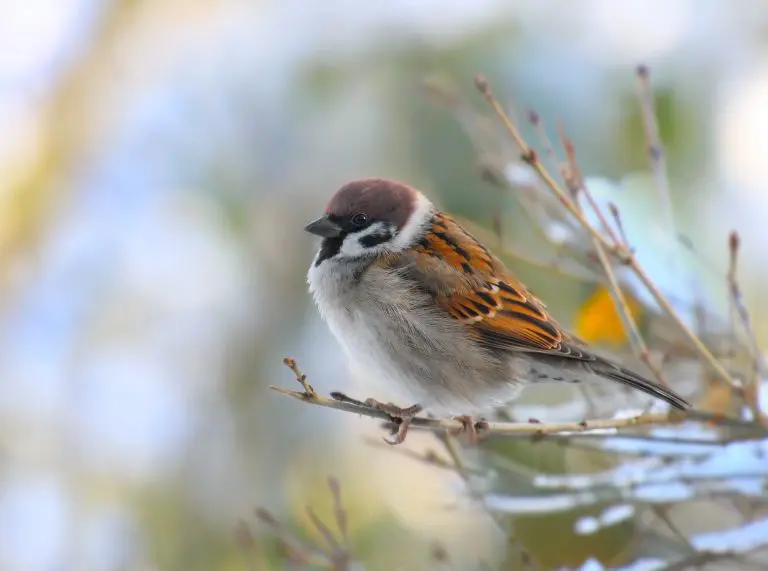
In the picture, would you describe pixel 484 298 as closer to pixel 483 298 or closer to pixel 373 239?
pixel 483 298

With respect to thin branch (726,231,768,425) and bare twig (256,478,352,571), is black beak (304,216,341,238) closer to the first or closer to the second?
bare twig (256,478,352,571)

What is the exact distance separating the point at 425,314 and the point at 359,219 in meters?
0.31

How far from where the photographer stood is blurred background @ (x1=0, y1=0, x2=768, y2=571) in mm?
3826

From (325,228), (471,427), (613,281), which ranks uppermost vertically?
(325,228)

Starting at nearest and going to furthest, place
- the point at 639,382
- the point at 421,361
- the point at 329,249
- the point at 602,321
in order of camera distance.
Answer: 1. the point at 639,382
2. the point at 421,361
3. the point at 329,249
4. the point at 602,321

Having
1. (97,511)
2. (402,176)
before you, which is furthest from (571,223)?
(97,511)

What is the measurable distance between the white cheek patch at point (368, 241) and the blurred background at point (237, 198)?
1.25 meters

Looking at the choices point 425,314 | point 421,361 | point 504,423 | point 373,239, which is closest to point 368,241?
point 373,239

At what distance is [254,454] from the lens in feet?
13.8

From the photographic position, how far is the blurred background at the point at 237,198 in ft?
12.6

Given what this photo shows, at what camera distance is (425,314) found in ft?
7.78

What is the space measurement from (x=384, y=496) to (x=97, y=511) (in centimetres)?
127

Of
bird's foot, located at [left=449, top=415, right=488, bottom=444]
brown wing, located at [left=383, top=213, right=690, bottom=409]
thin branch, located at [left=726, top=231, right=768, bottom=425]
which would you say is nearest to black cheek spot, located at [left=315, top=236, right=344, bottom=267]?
brown wing, located at [left=383, top=213, right=690, bottom=409]

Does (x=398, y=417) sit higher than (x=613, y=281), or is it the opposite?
(x=613, y=281)
